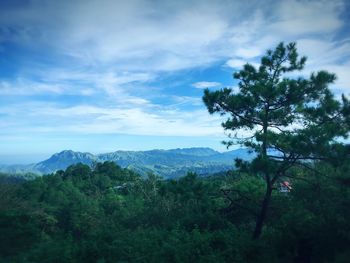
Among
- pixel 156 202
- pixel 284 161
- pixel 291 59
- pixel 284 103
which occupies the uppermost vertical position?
pixel 291 59

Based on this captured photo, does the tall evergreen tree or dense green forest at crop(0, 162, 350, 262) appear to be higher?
the tall evergreen tree

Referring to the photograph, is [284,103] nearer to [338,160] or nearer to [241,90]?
[241,90]

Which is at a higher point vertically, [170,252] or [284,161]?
[284,161]

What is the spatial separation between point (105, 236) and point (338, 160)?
9.62 metres

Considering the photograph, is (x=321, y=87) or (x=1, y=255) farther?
(x=1, y=255)

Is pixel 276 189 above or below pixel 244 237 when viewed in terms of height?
above

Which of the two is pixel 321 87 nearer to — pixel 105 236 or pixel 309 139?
pixel 309 139

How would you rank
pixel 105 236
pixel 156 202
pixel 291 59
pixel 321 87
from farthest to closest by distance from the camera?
pixel 156 202 → pixel 105 236 → pixel 291 59 → pixel 321 87

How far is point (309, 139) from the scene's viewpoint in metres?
9.77

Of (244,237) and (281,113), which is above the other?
(281,113)

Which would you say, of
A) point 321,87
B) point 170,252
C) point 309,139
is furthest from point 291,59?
point 170,252

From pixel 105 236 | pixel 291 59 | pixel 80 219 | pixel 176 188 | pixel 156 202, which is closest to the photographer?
pixel 291 59

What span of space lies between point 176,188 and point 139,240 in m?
15.0

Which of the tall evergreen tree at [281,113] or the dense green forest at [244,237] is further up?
the tall evergreen tree at [281,113]
